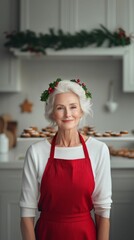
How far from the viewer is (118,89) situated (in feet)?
9.98

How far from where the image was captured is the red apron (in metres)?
1.16

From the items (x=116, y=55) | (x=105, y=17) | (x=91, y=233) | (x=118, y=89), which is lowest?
(x=91, y=233)

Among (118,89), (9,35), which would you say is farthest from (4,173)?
(118,89)

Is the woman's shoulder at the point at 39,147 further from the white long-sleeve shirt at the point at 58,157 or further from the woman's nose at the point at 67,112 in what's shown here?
the woman's nose at the point at 67,112

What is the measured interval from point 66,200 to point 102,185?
12cm

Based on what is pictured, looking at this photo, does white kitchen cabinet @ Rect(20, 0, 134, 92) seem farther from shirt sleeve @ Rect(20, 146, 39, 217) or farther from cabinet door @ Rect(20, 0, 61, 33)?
shirt sleeve @ Rect(20, 146, 39, 217)

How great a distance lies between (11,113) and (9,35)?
66 cm

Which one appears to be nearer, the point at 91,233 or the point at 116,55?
the point at 91,233

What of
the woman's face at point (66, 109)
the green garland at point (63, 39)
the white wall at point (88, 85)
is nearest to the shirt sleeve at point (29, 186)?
the woman's face at point (66, 109)

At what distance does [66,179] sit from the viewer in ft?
3.81

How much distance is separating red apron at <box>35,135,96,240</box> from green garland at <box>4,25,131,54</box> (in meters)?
1.58

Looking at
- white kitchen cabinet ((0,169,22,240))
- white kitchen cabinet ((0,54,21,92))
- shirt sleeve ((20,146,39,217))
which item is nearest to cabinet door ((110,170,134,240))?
white kitchen cabinet ((0,169,22,240))

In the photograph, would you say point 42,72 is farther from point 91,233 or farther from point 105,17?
point 91,233

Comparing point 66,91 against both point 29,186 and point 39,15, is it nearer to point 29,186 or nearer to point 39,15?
point 29,186
